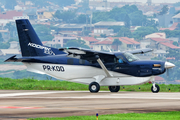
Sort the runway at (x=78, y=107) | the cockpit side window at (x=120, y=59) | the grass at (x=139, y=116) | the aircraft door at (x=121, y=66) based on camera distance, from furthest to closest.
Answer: the cockpit side window at (x=120, y=59), the aircraft door at (x=121, y=66), the runway at (x=78, y=107), the grass at (x=139, y=116)

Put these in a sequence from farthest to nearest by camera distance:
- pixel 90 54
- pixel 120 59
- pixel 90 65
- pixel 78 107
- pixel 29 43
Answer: pixel 29 43 < pixel 90 65 < pixel 120 59 < pixel 90 54 < pixel 78 107

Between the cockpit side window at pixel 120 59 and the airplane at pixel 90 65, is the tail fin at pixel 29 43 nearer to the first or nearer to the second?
the airplane at pixel 90 65

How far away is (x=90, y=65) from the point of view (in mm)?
30641

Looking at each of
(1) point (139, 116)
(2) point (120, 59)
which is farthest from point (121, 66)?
(1) point (139, 116)

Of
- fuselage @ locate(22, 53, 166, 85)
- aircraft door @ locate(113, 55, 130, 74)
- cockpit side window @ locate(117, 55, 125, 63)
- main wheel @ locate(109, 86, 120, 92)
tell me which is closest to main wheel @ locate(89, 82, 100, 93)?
fuselage @ locate(22, 53, 166, 85)

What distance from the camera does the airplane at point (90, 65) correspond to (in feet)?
95.9

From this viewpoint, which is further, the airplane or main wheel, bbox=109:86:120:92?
main wheel, bbox=109:86:120:92

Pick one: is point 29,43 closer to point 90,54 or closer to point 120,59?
point 90,54

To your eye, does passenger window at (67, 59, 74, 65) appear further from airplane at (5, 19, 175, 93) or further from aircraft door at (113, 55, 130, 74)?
aircraft door at (113, 55, 130, 74)

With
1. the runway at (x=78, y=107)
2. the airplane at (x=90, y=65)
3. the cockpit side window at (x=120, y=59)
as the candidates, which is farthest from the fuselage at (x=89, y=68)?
the runway at (x=78, y=107)

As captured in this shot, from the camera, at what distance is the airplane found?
1151 inches

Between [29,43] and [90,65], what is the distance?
5.06 m

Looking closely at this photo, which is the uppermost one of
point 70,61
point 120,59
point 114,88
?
point 120,59

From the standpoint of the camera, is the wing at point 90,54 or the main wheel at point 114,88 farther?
the main wheel at point 114,88
